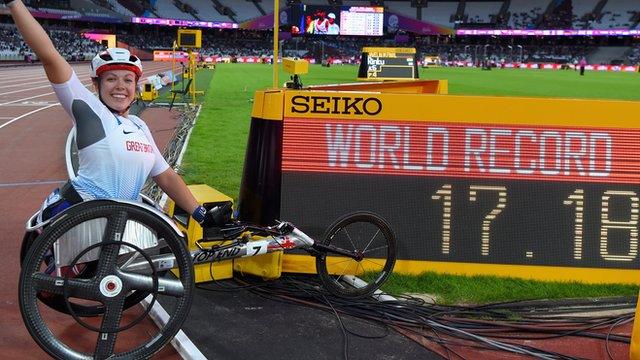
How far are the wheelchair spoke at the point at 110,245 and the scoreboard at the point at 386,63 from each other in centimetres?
2028

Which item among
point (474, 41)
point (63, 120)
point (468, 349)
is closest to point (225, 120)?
point (63, 120)

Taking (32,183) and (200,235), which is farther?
(32,183)

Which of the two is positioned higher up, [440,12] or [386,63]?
[440,12]

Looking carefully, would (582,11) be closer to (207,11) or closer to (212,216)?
(207,11)

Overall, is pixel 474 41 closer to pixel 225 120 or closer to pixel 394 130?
pixel 225 120

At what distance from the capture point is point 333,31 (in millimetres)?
62812

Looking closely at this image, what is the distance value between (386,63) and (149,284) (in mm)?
21290

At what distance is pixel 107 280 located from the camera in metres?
3.43

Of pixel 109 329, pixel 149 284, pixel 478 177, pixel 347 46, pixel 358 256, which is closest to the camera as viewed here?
pixel 109 329

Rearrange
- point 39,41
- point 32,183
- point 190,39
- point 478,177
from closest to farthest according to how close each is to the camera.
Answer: point 39,41, point 478,177, point 32,183, point 190,39

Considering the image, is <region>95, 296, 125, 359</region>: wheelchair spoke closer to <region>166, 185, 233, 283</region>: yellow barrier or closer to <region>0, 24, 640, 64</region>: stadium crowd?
<region>166, 185, 233, 283</region>: yellow barrier

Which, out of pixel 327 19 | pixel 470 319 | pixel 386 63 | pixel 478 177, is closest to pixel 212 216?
pixel 470 319

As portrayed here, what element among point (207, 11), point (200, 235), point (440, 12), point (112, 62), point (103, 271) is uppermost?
point (440, 12)

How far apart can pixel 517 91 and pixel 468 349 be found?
85.5 feet
